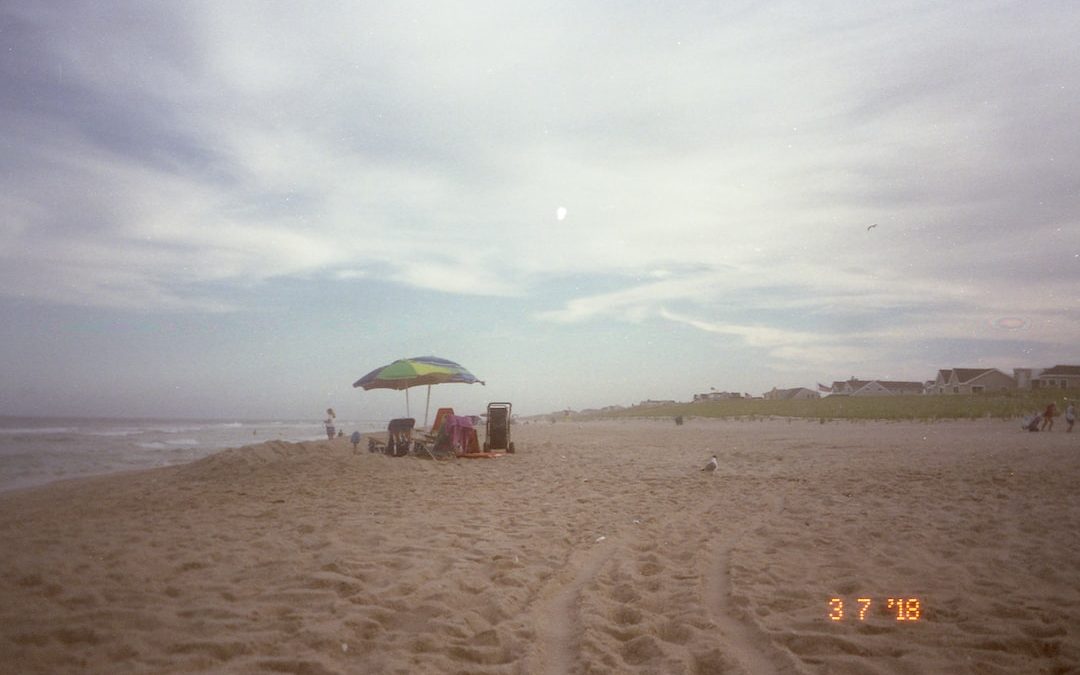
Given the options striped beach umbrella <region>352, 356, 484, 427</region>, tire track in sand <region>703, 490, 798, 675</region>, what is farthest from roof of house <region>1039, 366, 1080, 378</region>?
tire track in sand <region>703, 490, 798, 675</region>

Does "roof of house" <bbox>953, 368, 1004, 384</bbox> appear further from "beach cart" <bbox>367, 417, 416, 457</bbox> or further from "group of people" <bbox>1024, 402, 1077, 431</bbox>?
"beach cart" <bbox>367, 417, 416, 457</bbox>

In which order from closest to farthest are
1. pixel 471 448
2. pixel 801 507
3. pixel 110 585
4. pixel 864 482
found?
1. pixel 110 585
2. pixel 801 507
3. pixel 864 482
4. pixel 471 448

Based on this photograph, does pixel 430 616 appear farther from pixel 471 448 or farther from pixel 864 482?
pixel 471 448

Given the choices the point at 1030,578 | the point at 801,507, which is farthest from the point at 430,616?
the point at 801,507

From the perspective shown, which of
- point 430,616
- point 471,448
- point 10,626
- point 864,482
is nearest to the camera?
point 10,626

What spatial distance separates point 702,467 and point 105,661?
10.6m

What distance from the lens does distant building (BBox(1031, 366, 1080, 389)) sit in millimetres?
59213

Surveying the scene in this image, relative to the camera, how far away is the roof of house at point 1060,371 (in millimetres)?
60544

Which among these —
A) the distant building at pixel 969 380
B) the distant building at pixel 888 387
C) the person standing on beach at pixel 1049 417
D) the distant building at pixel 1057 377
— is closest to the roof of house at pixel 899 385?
the distant building at pixel 888 387

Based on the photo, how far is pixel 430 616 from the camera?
3.76m
